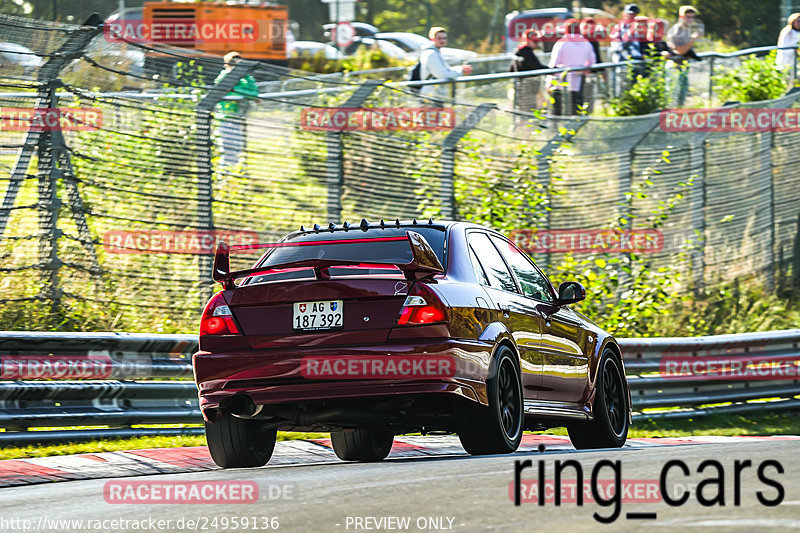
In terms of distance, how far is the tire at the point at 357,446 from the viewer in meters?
9.83

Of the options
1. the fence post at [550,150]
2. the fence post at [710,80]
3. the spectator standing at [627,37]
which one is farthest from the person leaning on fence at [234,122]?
the spectator standing at [627,37]

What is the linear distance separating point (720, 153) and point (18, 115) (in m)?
9.99

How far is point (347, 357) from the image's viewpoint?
7.93 metres

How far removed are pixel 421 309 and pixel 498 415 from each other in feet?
2.73

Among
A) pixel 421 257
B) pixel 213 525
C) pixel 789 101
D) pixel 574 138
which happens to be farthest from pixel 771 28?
→ pixel 213 525

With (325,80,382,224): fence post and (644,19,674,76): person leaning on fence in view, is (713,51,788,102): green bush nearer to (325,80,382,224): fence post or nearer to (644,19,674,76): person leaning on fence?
(644,19,674,76): person leaning on fence

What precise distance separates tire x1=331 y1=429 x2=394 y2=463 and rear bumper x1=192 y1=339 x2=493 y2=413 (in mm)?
1757

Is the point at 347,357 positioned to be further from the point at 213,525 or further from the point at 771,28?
the point at 771,28

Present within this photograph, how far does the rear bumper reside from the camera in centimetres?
790

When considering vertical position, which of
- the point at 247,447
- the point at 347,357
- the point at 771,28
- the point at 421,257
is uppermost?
the point at 771,28

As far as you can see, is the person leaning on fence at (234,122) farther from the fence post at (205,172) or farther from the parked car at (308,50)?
the parked car at (308,50)

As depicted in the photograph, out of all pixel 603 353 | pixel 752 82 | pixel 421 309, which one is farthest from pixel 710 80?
pixel 421 309

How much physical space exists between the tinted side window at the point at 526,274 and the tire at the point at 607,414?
788 millimetres

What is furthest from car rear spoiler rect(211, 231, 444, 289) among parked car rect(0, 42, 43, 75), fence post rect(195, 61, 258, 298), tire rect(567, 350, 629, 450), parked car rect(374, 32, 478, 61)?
parked car rect(374, 32, 478, 61)
